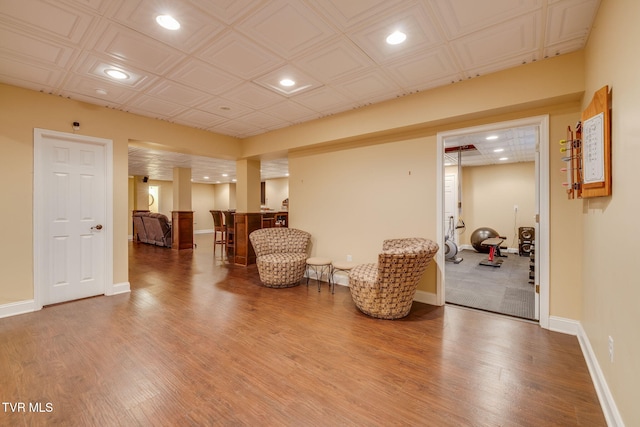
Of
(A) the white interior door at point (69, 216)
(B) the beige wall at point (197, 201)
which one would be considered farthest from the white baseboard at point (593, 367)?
(B) the beige wall at point (197, 201)

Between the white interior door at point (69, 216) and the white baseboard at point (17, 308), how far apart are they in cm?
10

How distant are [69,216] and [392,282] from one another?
4233mm

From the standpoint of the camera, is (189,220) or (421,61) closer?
(421,61)

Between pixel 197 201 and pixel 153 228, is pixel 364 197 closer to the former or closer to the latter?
pixel 153 228

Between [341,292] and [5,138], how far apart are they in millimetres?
4517

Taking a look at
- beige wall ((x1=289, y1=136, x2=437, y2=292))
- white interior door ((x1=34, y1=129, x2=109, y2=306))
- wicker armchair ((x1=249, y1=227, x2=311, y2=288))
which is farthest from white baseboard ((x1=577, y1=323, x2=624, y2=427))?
white interior door ((x1=34, y1=129, x2=109, y2=306))

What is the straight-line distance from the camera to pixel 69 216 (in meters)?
3.78

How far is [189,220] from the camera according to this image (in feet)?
28.0

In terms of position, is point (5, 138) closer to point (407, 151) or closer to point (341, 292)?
point (341, 292)

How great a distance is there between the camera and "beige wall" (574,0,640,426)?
4.45 feet

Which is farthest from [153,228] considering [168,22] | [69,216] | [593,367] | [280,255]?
[593,367]

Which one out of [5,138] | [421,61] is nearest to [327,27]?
[421,61]

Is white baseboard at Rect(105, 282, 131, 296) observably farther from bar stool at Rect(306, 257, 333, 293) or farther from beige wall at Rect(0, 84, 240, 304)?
bar stool at Rect(306, 257, 333, 293)

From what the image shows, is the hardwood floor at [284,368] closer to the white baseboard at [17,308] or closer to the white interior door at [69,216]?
the white baseboard at [17,308]
